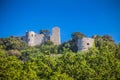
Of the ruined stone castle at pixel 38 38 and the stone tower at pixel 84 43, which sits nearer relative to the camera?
the stone tower at pixel 84 43

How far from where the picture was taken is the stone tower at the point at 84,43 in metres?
84.3

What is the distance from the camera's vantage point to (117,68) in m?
55.8

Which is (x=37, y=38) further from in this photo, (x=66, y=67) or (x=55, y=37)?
(x=66, y=67)

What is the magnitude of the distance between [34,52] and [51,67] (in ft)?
89.8

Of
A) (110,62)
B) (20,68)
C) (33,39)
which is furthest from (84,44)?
(20,68)

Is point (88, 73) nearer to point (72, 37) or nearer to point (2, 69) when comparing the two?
point (2, 69)

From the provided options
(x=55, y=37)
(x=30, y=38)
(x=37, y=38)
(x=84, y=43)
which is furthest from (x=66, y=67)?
(x=37, y=38)

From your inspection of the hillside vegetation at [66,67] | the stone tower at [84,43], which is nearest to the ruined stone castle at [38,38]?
the stone tower at [84,43]

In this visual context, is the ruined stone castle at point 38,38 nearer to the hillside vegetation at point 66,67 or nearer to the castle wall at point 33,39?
the castle wall at point 33,39

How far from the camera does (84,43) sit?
8469 cm

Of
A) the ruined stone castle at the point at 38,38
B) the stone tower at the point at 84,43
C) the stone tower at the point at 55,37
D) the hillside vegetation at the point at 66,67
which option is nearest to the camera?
the hillside vegetation at the point at 66,67

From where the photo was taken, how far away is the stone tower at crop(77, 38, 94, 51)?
277ft

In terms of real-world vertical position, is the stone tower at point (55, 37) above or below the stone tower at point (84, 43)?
above

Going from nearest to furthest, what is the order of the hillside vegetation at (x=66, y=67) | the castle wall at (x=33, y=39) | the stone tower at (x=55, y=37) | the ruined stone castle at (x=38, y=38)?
the hillside vegetation at (x=66, y=67) → the stone tower at (x=55, y=37) → the ruined stone castle at (x=38, y=38) → the castle wall at (x=33, y=39)
